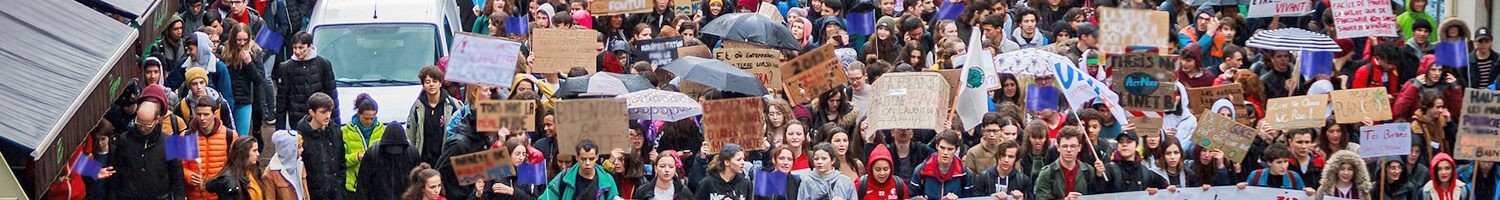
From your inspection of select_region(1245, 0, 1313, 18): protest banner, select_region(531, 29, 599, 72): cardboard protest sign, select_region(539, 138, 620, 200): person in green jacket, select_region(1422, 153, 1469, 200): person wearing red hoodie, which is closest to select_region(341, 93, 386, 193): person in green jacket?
select_region(539, 138, 620, 200): person in green jacket

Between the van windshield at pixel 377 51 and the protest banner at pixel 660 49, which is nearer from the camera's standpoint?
the van windshield at pixel 377 51

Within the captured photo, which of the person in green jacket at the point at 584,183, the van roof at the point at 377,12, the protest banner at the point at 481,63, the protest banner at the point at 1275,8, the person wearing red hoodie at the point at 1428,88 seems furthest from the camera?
the protest banner at the point at 1275,8

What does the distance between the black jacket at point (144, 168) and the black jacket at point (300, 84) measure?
2.80 meters

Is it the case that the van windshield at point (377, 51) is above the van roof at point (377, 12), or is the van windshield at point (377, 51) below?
below

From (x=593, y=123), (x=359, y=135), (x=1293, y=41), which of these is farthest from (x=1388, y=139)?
(x=359, y=135)

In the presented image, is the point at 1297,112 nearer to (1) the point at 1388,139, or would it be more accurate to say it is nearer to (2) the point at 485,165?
(1) the point at 1388,139

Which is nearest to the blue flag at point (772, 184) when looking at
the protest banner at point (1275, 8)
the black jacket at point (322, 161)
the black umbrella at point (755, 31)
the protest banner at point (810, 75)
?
the protest banner at point (810, 75)

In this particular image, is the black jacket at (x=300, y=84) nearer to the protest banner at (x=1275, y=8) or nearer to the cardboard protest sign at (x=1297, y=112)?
the cardboard protest sign at (x=1297, y=112)

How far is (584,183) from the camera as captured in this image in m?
21.5

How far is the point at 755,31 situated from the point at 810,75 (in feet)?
7.21

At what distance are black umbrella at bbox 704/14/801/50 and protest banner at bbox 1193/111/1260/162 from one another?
3.80 m

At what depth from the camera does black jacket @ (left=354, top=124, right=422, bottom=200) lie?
21797 millimetres

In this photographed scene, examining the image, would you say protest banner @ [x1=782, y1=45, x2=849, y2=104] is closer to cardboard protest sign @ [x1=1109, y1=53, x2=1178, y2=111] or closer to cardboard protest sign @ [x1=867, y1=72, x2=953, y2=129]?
cardboard protest sign @ [x1=867, y1=72, x2=953, y2=129]

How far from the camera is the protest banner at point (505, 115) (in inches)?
864
